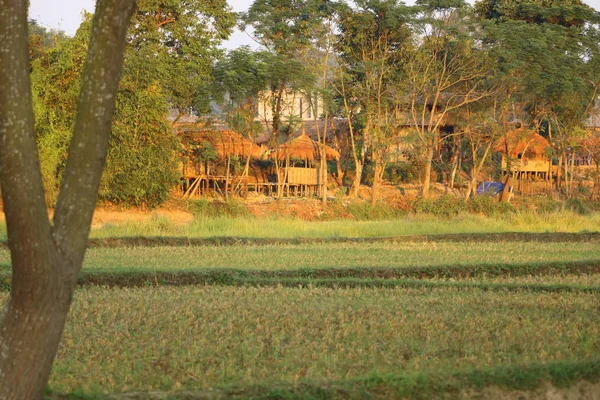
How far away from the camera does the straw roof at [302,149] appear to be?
29611 millimetres

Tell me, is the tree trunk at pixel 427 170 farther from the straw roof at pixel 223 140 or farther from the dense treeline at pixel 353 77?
the straw roof at pixel 223 140

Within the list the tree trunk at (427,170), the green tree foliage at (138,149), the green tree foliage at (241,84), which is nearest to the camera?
the green tree foliage at (138,149)

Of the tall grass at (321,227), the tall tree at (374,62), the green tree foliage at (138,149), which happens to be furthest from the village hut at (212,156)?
the tall grass at (321,227)

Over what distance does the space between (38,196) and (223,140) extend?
24095 millimetres

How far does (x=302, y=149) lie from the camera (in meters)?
30.5

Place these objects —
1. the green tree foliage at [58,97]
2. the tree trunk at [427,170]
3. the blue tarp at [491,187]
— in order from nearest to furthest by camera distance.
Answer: the green tree foliage at [58,97] < the tree trunk at [427,170] < the blue tarp at [491,187]

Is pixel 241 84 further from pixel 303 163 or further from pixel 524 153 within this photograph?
pixel 524 153

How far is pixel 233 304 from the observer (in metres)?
8.26

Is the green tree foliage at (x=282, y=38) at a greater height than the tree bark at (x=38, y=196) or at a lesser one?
greater

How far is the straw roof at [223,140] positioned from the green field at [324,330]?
15.2 metres

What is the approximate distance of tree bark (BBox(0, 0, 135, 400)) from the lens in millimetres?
4168

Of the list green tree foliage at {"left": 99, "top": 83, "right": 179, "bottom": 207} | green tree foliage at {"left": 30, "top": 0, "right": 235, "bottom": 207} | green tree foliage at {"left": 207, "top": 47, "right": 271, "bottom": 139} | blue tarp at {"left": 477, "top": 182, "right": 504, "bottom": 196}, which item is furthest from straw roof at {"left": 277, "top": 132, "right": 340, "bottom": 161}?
blue tarp at {"left": 477, "top": 182, "right": 504, "bottom": 196}

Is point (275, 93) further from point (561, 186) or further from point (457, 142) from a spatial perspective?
point (561, 186)

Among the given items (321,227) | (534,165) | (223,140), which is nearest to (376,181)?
(223,140)
